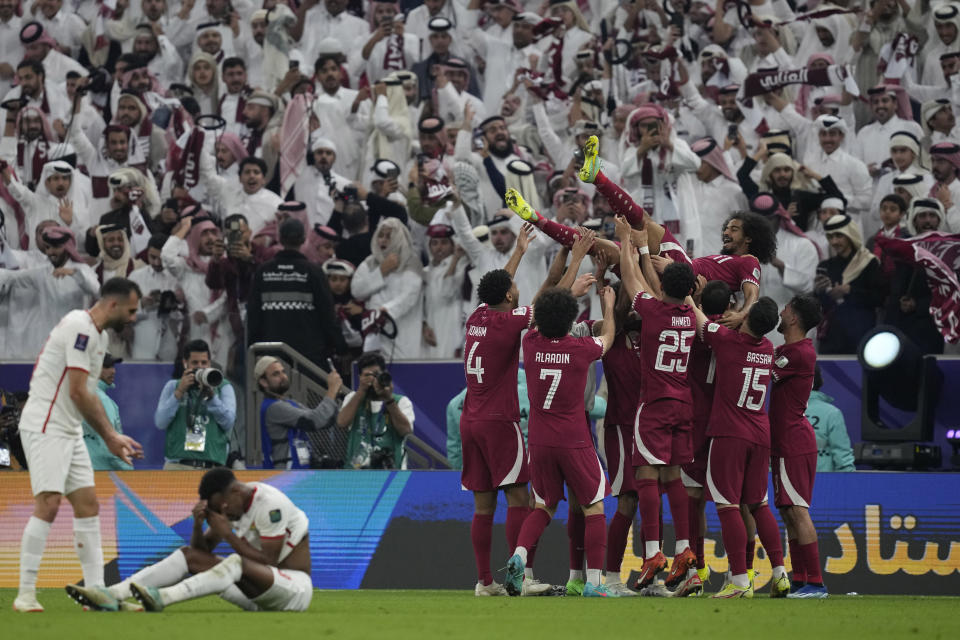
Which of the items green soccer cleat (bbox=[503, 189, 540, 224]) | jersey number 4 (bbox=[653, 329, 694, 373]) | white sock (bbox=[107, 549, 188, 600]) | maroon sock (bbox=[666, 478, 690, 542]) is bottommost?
white sock (bbox=[107, 549, 188, 600])

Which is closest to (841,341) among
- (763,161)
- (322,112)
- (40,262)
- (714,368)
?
(763,161)

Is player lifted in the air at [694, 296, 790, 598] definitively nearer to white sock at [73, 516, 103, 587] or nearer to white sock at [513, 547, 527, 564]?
white sock at [513, 547, 527, 564]

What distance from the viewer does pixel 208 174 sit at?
59.5 ft

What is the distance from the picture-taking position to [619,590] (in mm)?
10953

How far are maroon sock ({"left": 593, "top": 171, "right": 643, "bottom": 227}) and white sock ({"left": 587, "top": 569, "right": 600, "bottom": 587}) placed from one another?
2.63 m

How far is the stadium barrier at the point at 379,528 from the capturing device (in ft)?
40.7

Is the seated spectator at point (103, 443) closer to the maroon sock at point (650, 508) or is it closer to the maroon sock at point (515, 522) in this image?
the maroon sock at point (515, 522)

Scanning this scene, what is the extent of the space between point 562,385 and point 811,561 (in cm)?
233

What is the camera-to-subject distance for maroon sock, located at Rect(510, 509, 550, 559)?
10586 mm

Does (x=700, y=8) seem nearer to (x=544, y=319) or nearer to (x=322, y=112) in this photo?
(x=322, y=112)

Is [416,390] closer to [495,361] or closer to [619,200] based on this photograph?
[495,361]

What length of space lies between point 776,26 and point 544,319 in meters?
9.88

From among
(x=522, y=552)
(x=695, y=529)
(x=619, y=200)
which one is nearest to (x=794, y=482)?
(x=695, y=529)

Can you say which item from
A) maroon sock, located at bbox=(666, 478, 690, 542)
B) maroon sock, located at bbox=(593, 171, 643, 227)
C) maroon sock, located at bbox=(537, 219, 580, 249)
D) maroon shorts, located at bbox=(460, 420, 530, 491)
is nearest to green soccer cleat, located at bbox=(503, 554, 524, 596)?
maroon shorts, located at bbox=(460, 420, 530, 491)
